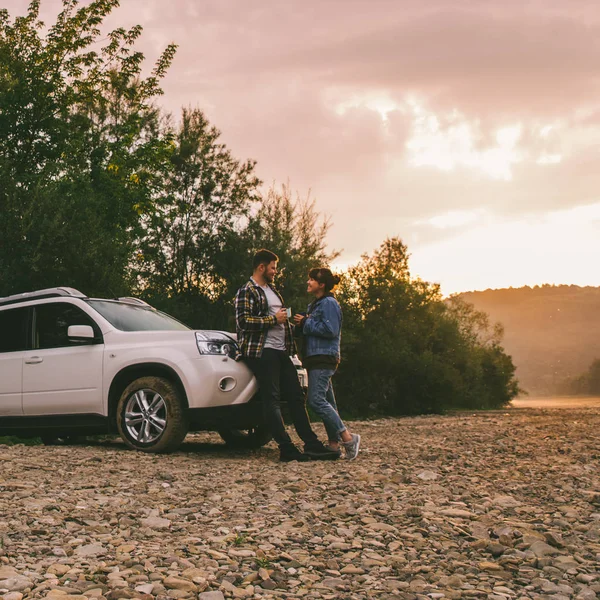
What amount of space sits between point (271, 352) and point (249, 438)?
2.17 meters

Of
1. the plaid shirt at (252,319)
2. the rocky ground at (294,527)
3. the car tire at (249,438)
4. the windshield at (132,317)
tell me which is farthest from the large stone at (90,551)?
the car tire at (249,438)

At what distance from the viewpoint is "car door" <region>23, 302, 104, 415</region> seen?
8992 mm

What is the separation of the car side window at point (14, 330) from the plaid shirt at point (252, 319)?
3.31 metres

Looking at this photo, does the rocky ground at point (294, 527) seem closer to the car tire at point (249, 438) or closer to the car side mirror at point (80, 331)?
the car tire at point (249, 438)

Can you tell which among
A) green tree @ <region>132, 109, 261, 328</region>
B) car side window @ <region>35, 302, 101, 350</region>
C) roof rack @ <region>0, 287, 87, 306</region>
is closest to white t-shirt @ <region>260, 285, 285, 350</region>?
car side window @ <region>35, 302, 101, 350</region>

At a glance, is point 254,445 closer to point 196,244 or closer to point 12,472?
point 12,472

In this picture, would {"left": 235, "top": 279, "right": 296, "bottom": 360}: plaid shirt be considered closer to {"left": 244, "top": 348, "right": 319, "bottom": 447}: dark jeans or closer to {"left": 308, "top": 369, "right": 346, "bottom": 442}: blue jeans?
{"left": 244, "top": 348, "right": 319, "bottom": 447}: dark jeans

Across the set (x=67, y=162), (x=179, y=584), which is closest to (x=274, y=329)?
(x=179, y=584)

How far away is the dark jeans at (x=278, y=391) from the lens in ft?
26.6

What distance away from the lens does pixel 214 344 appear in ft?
27.8

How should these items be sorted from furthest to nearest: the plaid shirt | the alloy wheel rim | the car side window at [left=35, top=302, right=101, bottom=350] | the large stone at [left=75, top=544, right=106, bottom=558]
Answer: the car side window at [left=35, top=302, right=101, bottom=350]
the alloy wheel rim
the plaid shirt
the large stone at [left=75, top=544, right=106, bottom=558]

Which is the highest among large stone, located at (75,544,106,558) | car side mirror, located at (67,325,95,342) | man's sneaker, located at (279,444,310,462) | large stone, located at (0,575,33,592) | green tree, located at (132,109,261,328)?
green tree, located at (132,109,261,328)

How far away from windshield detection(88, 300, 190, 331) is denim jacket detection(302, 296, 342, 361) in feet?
6.20

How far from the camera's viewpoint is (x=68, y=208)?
1667 cm
